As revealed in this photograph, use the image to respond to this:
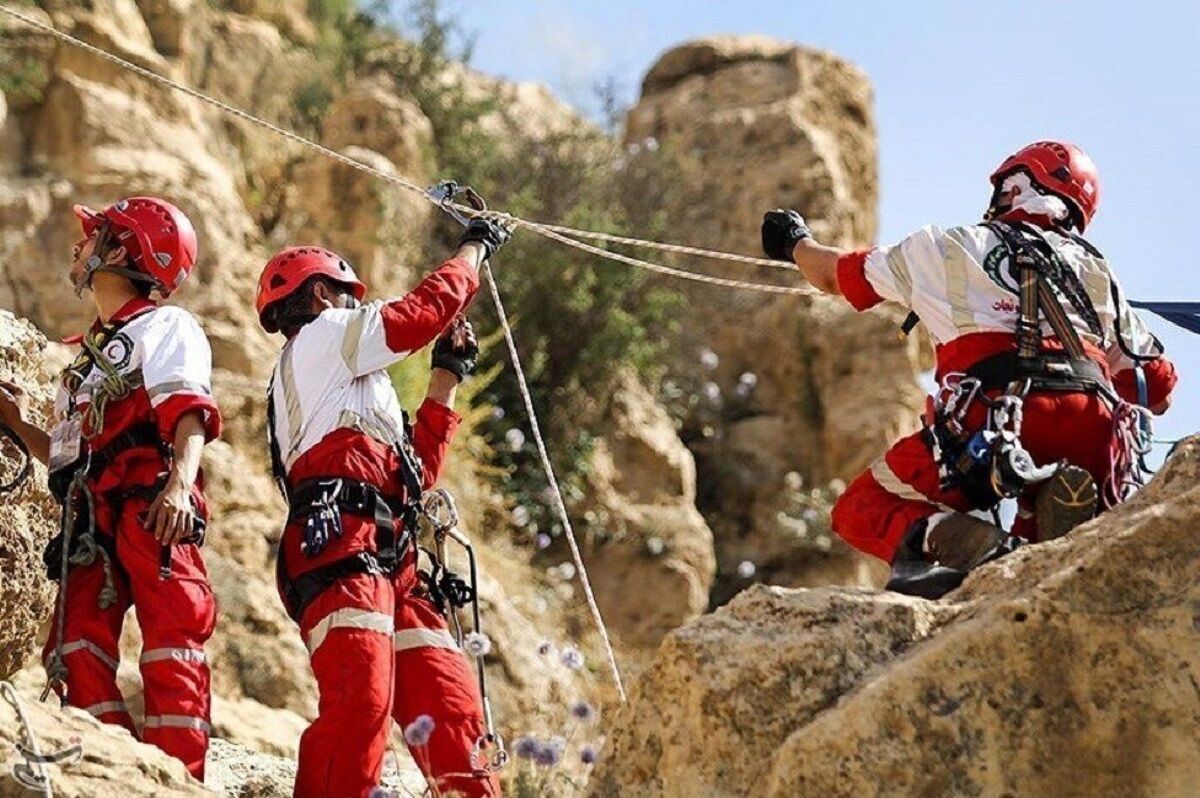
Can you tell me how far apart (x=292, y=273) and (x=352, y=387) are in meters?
0.53

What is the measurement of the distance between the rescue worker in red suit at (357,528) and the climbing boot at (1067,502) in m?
1.76

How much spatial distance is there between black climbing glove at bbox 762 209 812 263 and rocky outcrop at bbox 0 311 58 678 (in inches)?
102

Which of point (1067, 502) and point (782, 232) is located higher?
point (782, 232)

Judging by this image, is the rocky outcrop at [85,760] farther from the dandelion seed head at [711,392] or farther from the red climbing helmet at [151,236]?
the dandelion seed head at [711,392]

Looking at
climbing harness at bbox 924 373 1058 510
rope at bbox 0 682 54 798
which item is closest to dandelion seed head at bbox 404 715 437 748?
rope at bbox 0 682 54 798

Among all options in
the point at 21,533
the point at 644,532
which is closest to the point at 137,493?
the point at 21,533

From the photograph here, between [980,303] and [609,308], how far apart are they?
10.8m

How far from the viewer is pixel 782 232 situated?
6.92 m

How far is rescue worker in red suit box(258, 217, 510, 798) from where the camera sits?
18.6ft

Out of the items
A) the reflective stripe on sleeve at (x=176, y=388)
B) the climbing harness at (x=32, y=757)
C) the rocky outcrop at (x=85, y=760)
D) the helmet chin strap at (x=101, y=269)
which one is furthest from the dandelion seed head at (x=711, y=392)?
the climbing harness at (x=32, y=757)

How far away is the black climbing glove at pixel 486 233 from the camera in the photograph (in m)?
6.80

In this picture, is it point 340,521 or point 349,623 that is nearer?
point 349,623

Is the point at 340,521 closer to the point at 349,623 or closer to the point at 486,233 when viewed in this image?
the point at 349,623

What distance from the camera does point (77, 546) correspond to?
20.0ft
